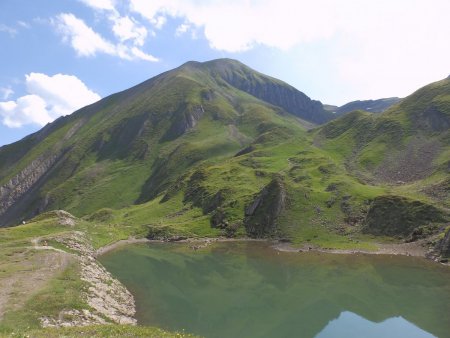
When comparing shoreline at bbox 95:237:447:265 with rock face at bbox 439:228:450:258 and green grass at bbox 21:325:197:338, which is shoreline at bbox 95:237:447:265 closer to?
rock face at bbox 439:228:450:258

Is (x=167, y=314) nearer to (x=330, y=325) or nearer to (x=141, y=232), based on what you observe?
(x=330, y=325)

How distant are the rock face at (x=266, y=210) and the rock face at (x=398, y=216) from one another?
27.0 m

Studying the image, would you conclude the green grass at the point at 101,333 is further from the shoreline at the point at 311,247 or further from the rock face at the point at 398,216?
the rock face at the point at 398,216

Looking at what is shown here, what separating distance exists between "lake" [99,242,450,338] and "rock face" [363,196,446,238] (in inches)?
585

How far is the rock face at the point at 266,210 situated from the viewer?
414 feet

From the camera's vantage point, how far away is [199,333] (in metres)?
48.4

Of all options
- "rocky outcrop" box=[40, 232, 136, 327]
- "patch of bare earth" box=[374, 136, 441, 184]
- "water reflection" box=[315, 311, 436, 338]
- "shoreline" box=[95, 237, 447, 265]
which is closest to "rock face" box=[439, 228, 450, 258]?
"shoreline" box=[95, 237, 447, 265]

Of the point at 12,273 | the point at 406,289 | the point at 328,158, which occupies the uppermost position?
the point at 328,158

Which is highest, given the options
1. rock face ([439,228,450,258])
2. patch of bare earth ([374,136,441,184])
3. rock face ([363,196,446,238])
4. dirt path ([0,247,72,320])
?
patch of bare earth ([374,136,441,184])

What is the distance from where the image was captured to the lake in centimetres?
5275

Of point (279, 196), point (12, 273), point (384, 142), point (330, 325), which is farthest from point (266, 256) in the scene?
point (384, 142)

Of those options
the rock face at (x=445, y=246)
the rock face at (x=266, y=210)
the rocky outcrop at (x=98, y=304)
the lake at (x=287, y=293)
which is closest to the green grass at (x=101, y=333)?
the rocky outcrop at (x=98, y=304)

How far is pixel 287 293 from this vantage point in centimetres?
6950

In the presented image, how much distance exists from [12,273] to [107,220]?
121736mm
